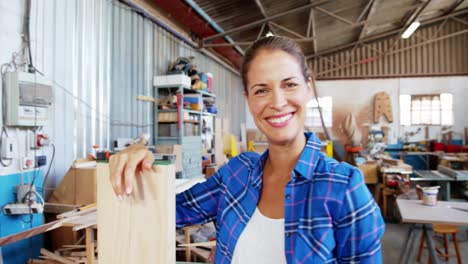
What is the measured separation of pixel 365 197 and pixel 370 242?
9cm

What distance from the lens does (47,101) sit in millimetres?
2402

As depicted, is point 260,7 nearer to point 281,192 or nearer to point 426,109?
point 281,192

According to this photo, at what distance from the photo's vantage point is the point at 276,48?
805 mm

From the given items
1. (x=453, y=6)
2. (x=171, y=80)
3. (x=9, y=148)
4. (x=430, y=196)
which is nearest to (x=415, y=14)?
(x=453, y=6)

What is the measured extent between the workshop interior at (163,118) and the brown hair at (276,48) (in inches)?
4.4

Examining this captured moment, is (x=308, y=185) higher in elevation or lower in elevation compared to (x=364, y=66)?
lower

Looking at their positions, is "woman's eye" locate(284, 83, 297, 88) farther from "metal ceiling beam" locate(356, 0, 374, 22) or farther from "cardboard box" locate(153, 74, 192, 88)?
"metal ceiling beam" locate(356, 0, 374, 22)

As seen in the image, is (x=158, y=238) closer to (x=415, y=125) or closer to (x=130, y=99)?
(x=130, y=99)

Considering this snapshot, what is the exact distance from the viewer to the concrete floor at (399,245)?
335 centimetres

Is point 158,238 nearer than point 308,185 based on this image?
Yes

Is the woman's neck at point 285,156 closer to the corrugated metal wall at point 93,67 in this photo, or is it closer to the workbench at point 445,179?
the corrugated metal wall at point 93,67

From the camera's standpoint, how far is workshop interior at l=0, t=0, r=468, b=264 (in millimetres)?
2221

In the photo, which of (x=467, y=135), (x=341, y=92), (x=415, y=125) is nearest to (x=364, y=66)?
(x=341, y=92)

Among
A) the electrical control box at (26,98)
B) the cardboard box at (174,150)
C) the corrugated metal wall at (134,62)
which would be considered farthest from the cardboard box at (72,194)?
the cardboard box at (174,150)
